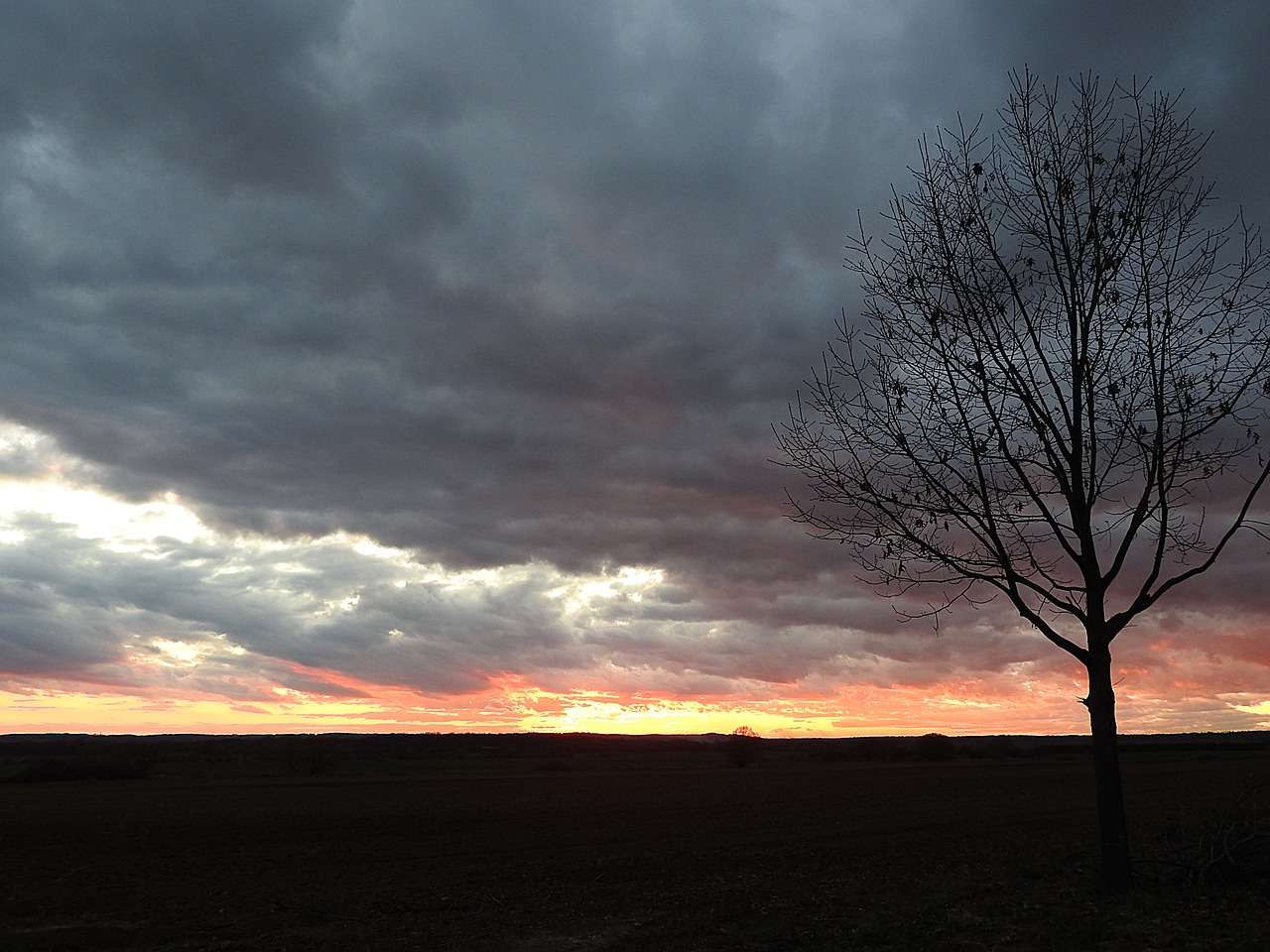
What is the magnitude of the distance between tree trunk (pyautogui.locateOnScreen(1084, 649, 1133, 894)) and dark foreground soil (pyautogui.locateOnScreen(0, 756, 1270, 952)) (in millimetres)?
340

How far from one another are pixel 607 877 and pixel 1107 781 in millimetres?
13105

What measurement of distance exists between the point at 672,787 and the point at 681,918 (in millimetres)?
47125

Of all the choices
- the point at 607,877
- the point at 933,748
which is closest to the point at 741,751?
the point at 933,748

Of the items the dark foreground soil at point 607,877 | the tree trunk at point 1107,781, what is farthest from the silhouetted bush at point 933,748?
the tree trunk at point 1107,781

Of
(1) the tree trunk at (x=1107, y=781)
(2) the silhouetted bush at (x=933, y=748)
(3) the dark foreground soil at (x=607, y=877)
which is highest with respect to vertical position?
(1) the tree trunk at (x=1107, y=781)

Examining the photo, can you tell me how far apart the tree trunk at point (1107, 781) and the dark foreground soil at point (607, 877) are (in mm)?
340

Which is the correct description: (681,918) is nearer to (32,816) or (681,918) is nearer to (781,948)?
(781,948)

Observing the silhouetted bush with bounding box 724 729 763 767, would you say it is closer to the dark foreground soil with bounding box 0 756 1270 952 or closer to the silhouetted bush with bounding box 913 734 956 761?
the silhouetted bush with bounding box 913 734 956 761

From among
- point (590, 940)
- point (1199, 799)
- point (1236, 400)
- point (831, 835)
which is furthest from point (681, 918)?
point (1199, 799)

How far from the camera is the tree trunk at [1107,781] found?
11.0 metres

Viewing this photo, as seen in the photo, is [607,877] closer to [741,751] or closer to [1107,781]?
[1107,781]

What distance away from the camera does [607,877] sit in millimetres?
20797

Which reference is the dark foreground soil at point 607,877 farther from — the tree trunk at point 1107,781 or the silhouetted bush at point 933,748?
the silhouetted bush at point 933,748

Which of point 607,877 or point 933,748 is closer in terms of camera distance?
point 607,877
